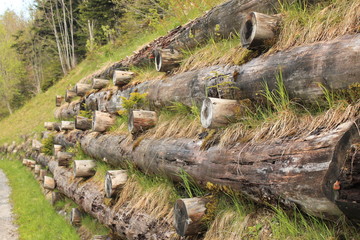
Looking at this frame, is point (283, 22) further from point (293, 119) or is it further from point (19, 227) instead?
point (19, 227)

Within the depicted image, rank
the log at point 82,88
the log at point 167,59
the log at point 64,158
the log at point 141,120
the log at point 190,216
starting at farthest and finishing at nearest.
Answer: the log at point 82,88 → the log at point 64,158 → the log at point 167,59 → the log at point 141,120 → the log at point 190,216

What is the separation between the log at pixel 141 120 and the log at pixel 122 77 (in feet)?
6.60

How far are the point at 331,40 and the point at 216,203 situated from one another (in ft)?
6.36

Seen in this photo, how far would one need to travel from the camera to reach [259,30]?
3.46 m

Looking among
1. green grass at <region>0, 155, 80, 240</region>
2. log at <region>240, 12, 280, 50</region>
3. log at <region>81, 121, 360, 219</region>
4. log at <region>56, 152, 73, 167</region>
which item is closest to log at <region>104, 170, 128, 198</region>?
log at <region>81, 121, 360, 219</region>

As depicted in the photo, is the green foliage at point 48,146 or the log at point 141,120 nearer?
the log at point 141,120

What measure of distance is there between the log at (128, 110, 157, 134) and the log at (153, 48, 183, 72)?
0.86 m

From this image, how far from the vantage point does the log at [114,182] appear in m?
5.10

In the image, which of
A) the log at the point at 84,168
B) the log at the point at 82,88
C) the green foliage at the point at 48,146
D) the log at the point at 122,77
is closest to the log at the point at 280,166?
the log at the point at 84,168

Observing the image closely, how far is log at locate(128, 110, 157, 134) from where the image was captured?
5.27 m

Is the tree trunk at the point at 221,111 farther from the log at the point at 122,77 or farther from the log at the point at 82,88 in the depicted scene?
the log at the point at 82,88

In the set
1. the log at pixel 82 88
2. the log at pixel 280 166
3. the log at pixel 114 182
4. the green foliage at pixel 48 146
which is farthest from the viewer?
the green foliage at pixel 48 146

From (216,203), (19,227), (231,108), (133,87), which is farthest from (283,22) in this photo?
(19,227)

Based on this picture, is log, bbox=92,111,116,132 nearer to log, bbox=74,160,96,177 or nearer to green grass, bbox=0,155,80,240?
log, bbox=74,160,96,177
